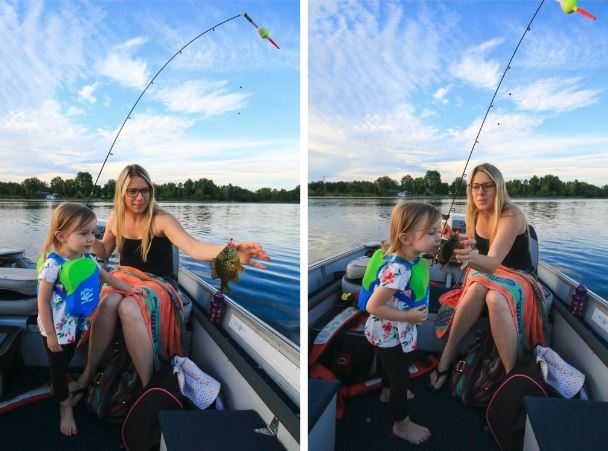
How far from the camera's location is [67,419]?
1.22 m

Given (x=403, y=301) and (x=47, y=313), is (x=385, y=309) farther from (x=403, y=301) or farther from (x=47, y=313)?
(x=47, y=313)

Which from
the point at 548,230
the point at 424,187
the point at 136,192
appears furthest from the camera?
the point at 548,230

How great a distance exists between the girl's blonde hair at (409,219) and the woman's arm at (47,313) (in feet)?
3.33

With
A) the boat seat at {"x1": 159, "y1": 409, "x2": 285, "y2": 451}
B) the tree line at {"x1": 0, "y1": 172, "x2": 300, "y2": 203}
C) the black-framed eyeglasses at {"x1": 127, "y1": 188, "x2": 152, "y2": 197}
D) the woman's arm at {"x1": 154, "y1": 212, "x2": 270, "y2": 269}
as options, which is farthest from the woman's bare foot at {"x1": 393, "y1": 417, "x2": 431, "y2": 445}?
the black-framed eyeglasses at {"x1": 127, "y1": 188, "x2": 152, "y2": 197}

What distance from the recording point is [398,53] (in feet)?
7.07

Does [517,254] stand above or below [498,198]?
below

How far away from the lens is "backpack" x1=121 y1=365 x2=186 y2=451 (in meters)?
1.10

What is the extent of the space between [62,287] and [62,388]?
0.32 metres

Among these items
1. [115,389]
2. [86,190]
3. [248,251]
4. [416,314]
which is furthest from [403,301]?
[86,190]

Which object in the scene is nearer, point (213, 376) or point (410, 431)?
point (410, 431)

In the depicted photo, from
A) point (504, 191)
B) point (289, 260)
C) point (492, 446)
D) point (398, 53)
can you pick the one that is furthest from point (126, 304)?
point (289, 260)

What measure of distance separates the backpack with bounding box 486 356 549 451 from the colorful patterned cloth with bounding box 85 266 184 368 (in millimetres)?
1030

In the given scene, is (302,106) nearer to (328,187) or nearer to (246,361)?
(328,187)

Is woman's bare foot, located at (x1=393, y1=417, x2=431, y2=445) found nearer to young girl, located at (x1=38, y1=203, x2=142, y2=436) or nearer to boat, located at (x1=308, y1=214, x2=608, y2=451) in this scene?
boat, located at (x1=308, y1=214, x2=608, y2=451)
